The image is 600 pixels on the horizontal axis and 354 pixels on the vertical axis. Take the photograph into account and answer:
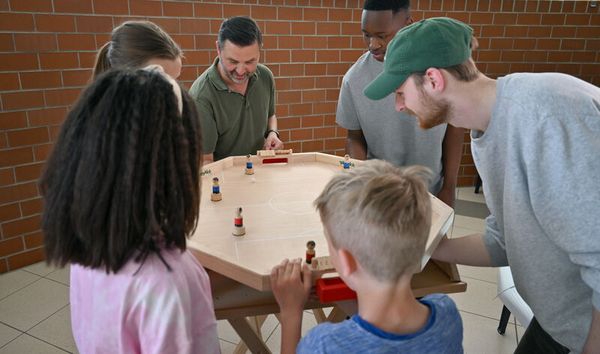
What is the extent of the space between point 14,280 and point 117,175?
2.74 meters

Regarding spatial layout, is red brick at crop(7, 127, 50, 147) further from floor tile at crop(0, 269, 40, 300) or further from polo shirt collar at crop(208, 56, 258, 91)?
polo shirt collar at crop(208, 56, 258, 91)

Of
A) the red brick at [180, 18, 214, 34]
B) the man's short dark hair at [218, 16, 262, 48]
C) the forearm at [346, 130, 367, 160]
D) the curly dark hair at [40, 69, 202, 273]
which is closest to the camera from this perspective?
the curly dark hair at [40, 69, 202, 273]

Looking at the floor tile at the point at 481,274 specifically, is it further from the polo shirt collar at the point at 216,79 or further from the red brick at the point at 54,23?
the red brick at the point at 54,23

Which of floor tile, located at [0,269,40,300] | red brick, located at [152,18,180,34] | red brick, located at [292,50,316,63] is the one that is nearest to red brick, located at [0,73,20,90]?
red brick, located at [152,18,180,34]

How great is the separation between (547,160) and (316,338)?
69cm

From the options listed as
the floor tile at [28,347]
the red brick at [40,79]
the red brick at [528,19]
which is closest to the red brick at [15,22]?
the red brick at [40,79]

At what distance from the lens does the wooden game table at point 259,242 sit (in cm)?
131

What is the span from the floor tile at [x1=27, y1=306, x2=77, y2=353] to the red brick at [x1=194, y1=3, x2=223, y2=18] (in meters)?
2.31

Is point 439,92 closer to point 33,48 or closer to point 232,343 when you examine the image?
point 232,343

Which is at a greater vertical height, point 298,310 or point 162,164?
point 162,164

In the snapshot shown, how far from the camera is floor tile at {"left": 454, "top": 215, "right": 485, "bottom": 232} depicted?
3861mm

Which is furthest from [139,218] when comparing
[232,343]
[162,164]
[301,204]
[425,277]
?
[232,343]

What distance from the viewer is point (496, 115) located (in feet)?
3.98

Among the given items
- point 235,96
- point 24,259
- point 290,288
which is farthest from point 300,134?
point 290,288
